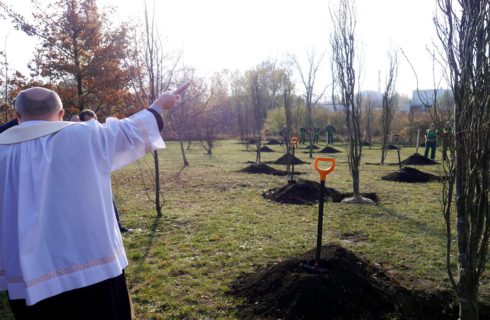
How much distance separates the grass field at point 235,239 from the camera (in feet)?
13.2

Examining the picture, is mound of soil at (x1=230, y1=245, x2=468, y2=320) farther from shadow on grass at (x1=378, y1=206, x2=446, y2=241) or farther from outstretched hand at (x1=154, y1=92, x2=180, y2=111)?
shadow on grass at (x1=378, y1=206, x2=446, y2=241)

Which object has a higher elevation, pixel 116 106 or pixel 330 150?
pixel 116 106

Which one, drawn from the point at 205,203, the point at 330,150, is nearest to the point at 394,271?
the point at 205,203

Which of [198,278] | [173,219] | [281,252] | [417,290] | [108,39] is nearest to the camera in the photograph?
[417,290]

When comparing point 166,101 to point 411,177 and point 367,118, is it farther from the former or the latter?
point 367,118

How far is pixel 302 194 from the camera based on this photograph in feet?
29.5

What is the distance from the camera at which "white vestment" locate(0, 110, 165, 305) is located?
1.89 meters

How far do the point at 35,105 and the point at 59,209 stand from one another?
60cm

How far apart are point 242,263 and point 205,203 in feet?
13.0

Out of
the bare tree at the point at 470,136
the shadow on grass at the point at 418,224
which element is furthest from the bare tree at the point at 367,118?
the bare tree at the point at 470,136

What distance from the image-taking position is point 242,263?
15.8 feet

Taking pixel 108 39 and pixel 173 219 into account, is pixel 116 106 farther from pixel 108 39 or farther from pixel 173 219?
pixel 173 219

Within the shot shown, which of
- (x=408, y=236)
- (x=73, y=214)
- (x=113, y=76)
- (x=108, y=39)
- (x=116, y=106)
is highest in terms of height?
(x=108, y=39)

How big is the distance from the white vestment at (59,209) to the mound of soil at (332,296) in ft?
6.41
